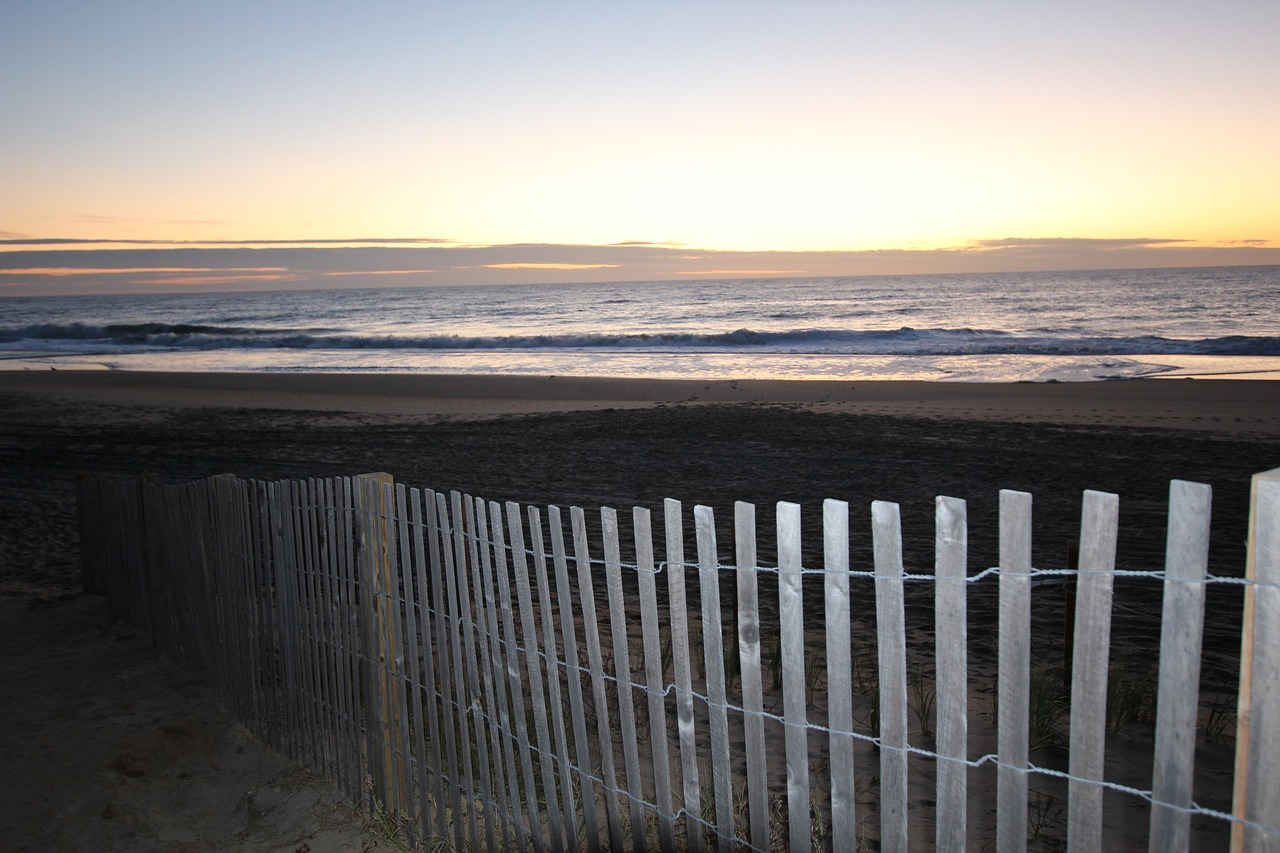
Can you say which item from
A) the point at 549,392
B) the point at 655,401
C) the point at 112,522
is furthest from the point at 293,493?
Result: the point at 549,392

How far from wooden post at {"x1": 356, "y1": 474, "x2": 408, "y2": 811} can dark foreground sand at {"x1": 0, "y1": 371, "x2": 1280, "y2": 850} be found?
0.35 meters

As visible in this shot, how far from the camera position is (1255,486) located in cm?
163

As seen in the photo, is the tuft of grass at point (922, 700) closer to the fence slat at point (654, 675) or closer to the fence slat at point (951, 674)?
the fence slat at point (654, 675)

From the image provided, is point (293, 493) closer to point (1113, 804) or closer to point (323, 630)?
point (323, 630)

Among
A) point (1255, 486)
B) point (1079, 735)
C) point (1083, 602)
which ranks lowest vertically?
point (1079, 735)

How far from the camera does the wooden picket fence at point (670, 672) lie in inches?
72.1

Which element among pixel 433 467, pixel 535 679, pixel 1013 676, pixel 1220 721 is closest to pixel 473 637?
pixel 535 679

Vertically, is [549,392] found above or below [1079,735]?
below

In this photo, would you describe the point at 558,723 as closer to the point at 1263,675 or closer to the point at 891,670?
the point at 891,670

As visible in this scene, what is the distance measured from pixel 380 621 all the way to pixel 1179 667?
3116 millimetres

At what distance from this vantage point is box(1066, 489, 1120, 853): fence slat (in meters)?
1.83

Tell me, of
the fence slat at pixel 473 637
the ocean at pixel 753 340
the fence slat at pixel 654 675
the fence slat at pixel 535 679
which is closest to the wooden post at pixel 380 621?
the fence slat at pixel 473 637

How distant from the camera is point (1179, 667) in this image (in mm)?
1776

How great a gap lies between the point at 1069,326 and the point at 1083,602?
42200 millimetres
